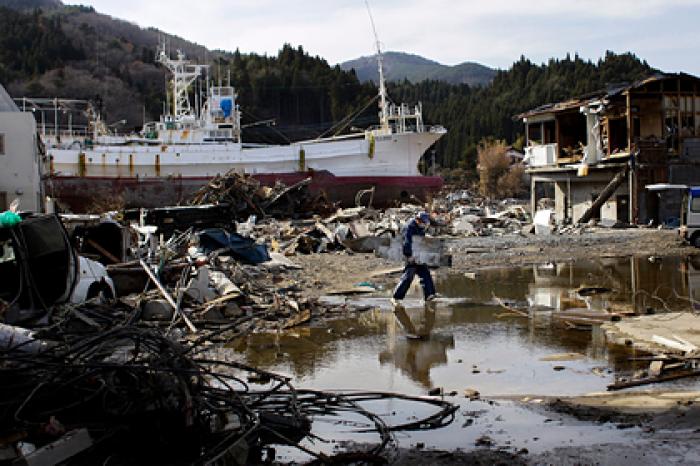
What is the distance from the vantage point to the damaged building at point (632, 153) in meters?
28.5

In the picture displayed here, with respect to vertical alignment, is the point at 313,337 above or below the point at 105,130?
below

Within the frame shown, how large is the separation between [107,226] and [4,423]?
11040 mm

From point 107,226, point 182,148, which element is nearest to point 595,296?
point 107,226

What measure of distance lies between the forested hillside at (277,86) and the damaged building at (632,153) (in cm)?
4472

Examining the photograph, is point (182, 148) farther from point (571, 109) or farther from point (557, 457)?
point (557, 457)

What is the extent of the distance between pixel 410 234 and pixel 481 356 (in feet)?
13.1

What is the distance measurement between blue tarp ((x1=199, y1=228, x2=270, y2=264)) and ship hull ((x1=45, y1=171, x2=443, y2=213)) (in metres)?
22.9

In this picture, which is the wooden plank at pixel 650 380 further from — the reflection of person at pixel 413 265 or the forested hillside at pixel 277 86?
the forested hillside at pixel 277 86

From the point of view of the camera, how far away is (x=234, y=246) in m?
17.9

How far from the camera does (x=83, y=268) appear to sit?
1133 centimetres

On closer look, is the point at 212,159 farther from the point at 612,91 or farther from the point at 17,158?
the point at 612,91

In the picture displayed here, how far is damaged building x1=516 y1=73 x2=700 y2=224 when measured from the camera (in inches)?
1122

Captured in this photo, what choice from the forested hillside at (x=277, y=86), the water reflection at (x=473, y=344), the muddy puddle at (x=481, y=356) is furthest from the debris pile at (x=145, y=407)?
the forested hillside at (x=277, y=86)

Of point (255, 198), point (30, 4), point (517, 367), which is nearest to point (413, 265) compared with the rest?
point (517, 367)
